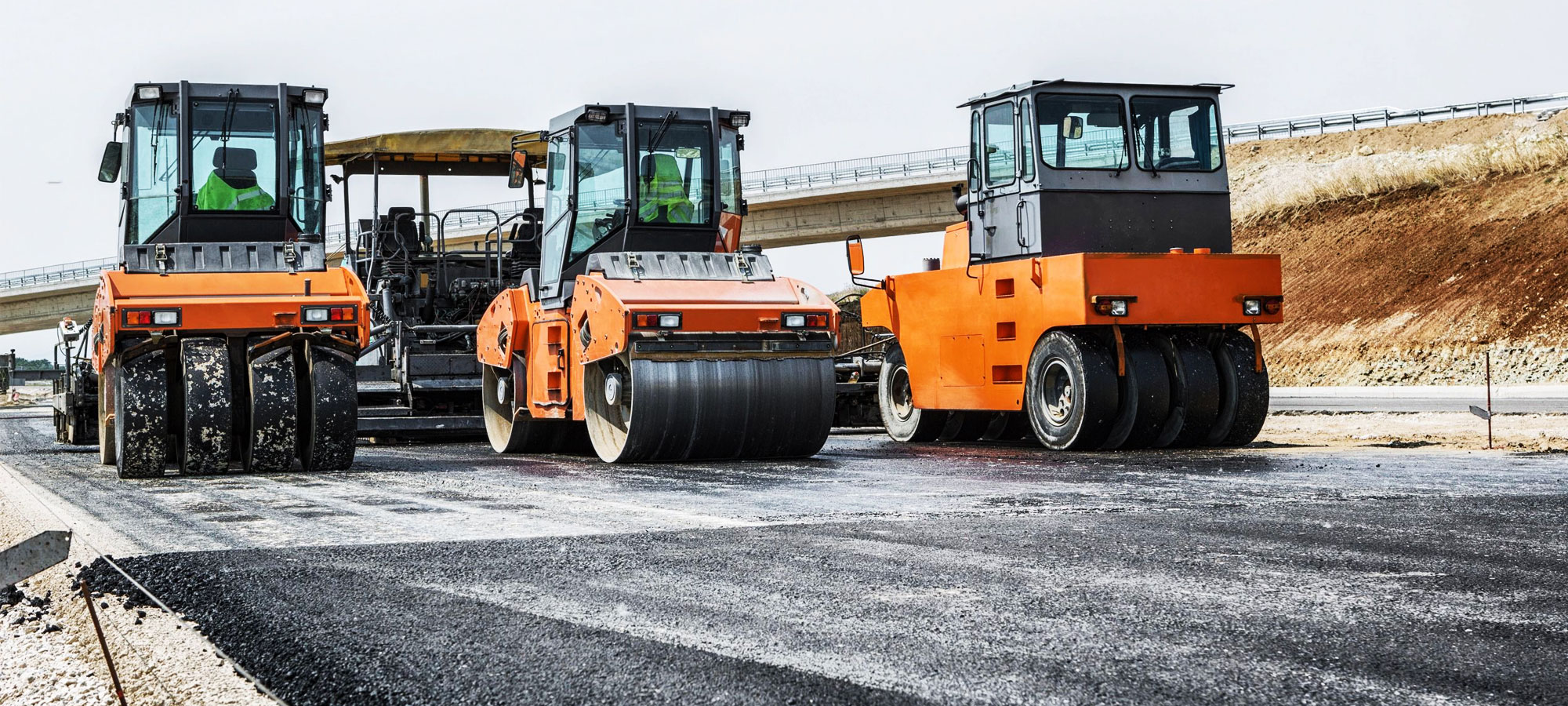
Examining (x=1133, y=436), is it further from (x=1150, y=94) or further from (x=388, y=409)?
(x=388, y=409)

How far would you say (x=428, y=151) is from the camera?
50.9 feet

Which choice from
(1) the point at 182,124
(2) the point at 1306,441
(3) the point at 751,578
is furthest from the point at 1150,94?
(3) the point at 751,578

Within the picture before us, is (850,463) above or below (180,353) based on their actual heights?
below

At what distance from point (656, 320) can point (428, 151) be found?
6.06 m

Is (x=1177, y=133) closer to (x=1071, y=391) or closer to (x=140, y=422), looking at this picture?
(x=1071, y=391)

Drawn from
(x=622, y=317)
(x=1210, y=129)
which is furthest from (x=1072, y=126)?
(x=622, y=317)

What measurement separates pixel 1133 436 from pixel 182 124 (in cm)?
756

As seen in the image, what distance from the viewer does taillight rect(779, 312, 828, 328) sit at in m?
10.9

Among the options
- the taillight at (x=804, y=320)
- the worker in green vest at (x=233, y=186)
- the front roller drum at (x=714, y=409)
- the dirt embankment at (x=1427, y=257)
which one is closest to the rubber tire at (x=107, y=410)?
the worker in green vest at (x=233, y=186)

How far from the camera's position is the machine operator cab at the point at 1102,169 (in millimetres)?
12148

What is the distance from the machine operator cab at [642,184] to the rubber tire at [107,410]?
10.9 ft

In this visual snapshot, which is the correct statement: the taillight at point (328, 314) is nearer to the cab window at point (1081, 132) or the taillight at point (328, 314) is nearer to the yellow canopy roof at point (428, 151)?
the yellow canopy roof at point (428, 151)

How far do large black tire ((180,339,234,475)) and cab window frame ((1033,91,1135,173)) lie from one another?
6.40 meters

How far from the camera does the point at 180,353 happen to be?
10273mm
